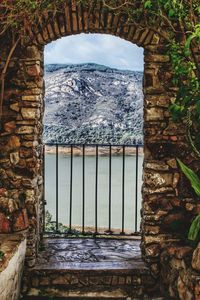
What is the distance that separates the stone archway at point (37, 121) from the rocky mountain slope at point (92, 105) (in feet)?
22.5

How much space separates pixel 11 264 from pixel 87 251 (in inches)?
52.1

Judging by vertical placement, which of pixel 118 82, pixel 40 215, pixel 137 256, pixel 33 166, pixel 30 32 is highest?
pixel 118 82

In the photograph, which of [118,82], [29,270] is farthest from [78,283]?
[118,82]

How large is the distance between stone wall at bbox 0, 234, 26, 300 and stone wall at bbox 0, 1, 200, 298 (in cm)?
21

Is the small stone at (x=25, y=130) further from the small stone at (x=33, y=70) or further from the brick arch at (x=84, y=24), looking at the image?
the brick arch at (x=84, y=24)

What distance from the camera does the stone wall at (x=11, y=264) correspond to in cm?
321

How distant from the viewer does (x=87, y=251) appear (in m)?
4.57

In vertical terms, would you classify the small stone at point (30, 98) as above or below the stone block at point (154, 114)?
above

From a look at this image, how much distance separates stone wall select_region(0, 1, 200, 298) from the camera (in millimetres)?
4004

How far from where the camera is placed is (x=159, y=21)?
3.94 meters

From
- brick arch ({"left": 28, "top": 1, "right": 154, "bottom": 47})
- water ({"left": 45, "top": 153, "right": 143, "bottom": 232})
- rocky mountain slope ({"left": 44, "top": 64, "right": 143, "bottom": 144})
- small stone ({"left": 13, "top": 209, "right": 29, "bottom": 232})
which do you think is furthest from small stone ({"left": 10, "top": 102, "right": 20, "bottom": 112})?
rocky mountain slope ({"left": 44, "top": 64, "right": 143, "bottom": 144})

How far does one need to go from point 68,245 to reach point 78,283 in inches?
29.8

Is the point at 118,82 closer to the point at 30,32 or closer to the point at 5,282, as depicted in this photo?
the point at 30,32

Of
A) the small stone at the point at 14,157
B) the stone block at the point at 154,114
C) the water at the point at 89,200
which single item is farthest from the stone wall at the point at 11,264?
the water at the point at 89,200
